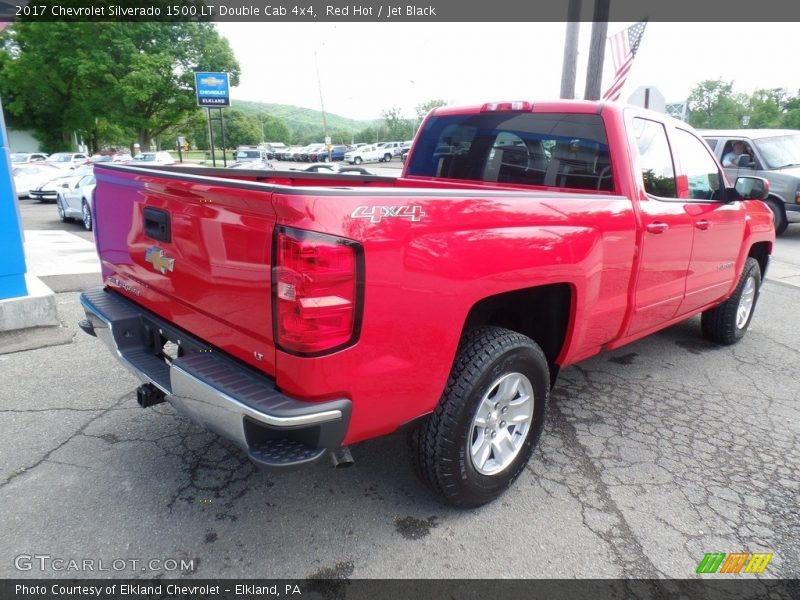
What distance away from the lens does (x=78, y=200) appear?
506 inches

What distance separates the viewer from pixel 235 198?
2.05 metres

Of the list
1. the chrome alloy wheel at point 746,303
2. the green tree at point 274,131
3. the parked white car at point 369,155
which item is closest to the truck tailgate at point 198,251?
the chrome alloy wheel at point 746,303

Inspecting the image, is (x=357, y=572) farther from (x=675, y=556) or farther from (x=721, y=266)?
(x=721, y=266)

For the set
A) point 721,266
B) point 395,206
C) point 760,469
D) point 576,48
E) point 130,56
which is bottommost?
point 760,469

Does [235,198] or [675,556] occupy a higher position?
[235,198]

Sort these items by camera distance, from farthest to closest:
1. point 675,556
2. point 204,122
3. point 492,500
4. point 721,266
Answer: point 204,122 < point 721,266 < point 492,500 < point 675,556

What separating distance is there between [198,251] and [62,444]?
5.83ft

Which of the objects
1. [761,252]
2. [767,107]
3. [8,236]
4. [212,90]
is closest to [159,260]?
[8,236]

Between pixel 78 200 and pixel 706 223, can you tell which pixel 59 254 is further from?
pixel 706 223

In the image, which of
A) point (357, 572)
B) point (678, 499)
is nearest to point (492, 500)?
point (357, 572)

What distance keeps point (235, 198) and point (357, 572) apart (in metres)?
1.59

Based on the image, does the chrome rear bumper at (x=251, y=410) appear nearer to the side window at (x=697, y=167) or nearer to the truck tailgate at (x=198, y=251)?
the truck tailgate at (x=198, y=251)

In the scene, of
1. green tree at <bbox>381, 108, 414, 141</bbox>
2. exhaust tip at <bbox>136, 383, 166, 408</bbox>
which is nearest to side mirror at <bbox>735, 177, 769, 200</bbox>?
exhaust tip at <bbox>136, 383, 166, 408</bbox>

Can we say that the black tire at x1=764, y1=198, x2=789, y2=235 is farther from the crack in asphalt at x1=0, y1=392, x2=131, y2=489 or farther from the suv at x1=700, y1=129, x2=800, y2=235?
the crack in asphalt at x1=0, y1=392, x2=131, y2=489
